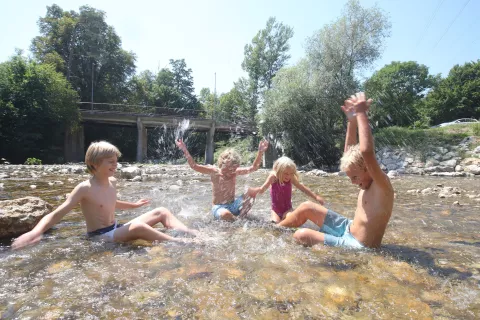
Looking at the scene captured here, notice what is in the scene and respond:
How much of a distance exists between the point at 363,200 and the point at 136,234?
2485 mm

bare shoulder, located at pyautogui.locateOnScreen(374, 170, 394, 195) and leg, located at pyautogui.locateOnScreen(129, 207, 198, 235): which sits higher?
bare shoulder, located at pyautogui.locateOnScreen(374, 170, 394, 195)

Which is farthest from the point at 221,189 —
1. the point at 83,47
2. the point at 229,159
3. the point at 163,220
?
the point at 83,47

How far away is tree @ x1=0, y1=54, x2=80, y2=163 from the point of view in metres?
→ 25.7

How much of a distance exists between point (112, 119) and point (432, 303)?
32.7 m

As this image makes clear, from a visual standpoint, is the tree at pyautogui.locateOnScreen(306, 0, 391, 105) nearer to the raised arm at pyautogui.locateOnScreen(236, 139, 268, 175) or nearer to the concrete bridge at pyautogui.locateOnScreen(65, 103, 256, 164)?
the concrete bridge at pyautogui.locateOnScreen(65, 103, 256, 164)

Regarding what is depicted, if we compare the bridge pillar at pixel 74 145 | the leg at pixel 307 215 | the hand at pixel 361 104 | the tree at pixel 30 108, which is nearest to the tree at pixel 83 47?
the bridge pillar at pixel 74 145

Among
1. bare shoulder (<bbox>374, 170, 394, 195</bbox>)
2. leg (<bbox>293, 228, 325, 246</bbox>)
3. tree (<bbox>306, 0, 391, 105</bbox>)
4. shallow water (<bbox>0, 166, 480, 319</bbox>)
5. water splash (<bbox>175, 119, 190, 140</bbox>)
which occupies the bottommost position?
shallow water (<bbox>0, 166, 480, 319</bbox>)

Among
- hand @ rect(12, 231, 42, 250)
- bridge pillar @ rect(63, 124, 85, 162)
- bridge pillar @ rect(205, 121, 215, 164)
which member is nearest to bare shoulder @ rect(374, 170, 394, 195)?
hand @ rect(12, 231, 42, 250)

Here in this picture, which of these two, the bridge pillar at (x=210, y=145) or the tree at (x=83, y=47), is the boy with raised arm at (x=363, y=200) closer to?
the bridge pillar at (x=210, y=145)

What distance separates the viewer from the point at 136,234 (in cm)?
340

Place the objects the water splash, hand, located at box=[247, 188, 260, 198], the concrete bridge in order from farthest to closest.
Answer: the water splash, the concrete bridge, hand, located at box=[247, 188, 260, 198]

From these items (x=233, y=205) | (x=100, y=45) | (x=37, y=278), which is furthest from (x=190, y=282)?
(x=100, y=45)

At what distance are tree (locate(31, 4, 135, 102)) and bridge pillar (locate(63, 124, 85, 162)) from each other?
33.1 feet

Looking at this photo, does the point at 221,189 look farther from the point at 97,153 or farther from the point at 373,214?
the point at 373,214
